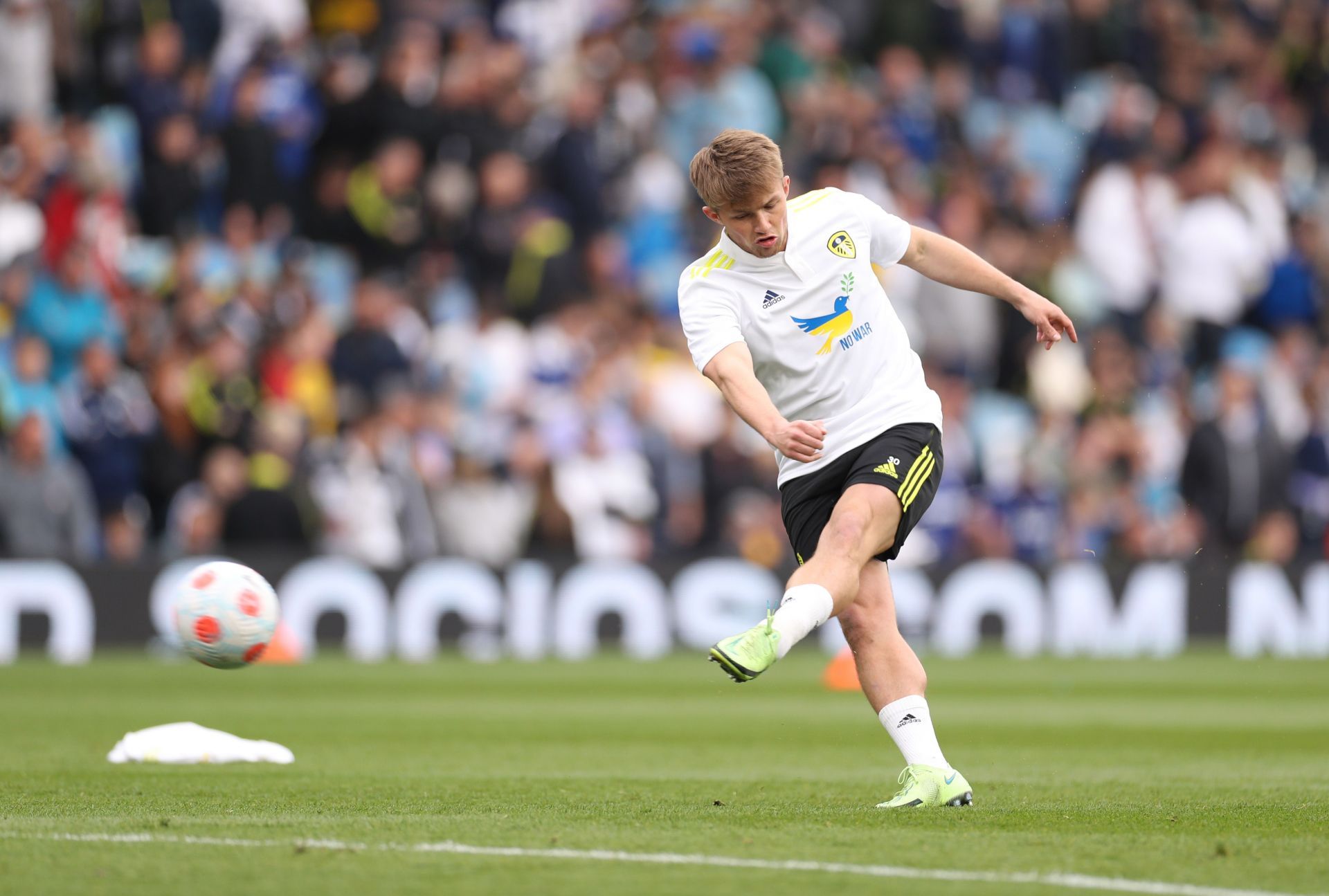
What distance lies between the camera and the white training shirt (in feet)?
24.1

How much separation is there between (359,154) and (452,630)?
452cm

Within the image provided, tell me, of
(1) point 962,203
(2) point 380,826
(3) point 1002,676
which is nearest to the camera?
(2) point 380,826

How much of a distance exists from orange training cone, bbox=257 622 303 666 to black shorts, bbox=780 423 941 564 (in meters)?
10.6

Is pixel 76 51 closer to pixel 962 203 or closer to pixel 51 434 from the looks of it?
pixel 51 434

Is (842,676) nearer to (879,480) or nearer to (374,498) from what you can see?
(374,498)

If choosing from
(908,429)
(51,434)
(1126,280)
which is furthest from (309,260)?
(908,429)

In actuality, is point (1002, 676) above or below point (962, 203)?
below

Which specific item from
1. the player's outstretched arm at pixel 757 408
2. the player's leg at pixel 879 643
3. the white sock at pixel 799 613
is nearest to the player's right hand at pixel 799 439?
the player's outstretched arm at pixel 757 408

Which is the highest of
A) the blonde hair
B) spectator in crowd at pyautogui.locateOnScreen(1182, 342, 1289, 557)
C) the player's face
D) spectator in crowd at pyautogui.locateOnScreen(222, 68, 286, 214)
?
spectator in crowd at pyautogui.locateOnScreen(222, 68, 286, 214)

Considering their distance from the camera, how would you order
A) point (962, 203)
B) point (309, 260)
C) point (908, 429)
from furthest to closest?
point (962, 203), point (309, 260), point (908, 429)

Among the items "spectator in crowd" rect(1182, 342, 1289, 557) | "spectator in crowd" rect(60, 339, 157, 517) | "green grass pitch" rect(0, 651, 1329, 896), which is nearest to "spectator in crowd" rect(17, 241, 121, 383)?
"spectator in crowd" rect(60, 339, 157, 517)

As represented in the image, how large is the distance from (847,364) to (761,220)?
669mm

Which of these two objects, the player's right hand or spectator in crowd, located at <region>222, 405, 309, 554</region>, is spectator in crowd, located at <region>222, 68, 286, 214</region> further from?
the player's right hand

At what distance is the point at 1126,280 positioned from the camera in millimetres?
21594
